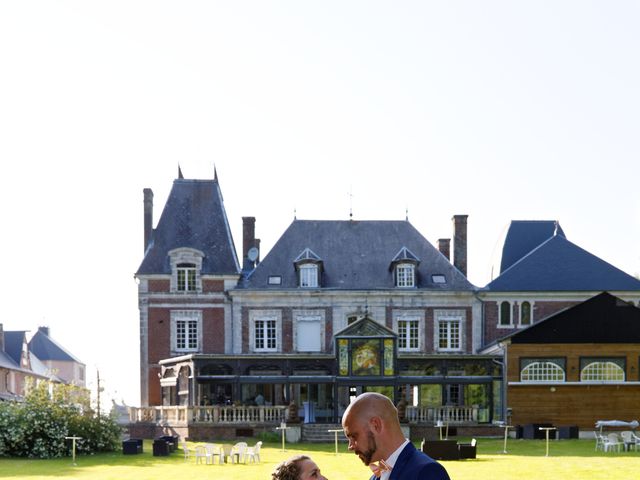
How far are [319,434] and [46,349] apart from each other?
55894 millimetres

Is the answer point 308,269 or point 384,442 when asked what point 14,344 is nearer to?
point 308,269

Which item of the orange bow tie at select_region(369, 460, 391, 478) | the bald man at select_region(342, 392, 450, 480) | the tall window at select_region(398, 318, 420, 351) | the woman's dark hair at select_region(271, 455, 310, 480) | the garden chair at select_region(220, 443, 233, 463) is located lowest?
the garden chair at select_region(220, 443, 233, 463)

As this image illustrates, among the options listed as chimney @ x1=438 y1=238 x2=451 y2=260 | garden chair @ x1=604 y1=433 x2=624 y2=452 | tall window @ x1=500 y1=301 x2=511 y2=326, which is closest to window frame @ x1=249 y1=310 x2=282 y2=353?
chimney @ x1=438 y1=238 x2=451 y2=260

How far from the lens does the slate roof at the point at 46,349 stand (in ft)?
289

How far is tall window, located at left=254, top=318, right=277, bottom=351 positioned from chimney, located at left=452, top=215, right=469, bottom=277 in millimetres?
9491

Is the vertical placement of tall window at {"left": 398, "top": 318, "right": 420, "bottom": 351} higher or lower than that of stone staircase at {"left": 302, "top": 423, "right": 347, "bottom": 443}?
higher

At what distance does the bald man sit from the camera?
4207mm

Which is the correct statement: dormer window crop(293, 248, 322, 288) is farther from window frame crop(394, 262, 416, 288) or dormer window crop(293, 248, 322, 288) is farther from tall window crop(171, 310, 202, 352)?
tall window crop(171, 310, 202, 352)

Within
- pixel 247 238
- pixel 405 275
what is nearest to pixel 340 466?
pixel 405 275

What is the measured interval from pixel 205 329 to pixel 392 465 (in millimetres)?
44048

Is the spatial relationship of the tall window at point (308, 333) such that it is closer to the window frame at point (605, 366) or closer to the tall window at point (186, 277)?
the tall window at point (186, 277)

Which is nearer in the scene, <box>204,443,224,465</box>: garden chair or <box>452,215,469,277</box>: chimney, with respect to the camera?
<box>204,443,224,465</box>: garden chair

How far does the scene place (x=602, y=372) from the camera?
40.8 metres

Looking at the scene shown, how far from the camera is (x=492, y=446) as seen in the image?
114 feet
